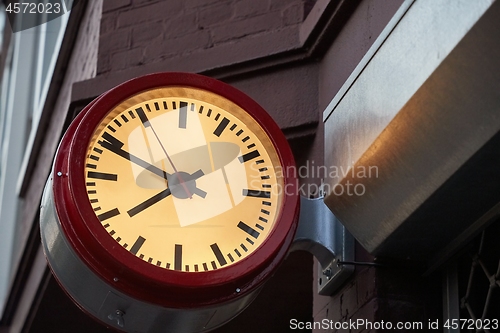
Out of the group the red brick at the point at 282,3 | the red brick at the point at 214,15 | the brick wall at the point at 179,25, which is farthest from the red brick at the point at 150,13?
the red brick at the point at 282,3

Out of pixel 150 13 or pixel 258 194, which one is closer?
pixel 258 194

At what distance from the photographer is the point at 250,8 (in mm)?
4055

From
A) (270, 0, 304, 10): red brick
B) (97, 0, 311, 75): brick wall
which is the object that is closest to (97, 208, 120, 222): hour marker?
(97, 0, 311, 75): brick wall

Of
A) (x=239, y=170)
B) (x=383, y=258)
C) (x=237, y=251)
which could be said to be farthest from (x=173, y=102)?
(x=383, y=258)

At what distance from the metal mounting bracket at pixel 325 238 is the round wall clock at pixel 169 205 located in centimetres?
27

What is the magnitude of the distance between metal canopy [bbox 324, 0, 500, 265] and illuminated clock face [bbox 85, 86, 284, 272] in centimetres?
28

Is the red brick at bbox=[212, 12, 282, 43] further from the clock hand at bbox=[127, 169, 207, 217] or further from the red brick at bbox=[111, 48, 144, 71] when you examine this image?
the clock hand at bbox=[127, 169, 207, 217]

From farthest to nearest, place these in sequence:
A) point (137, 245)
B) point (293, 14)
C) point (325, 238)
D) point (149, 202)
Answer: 1. point (293, 14)
2. point (325, 238)
3. point (149, 202)
4. point (137, 245)

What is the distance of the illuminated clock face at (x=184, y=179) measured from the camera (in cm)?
275

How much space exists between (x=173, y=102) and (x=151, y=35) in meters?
1.25

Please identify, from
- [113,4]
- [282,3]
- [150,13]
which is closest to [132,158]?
[282,3]

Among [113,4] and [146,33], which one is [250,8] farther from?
[113,4]

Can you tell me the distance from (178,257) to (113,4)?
200 centimetres

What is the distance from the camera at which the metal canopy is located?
2.38 meters
